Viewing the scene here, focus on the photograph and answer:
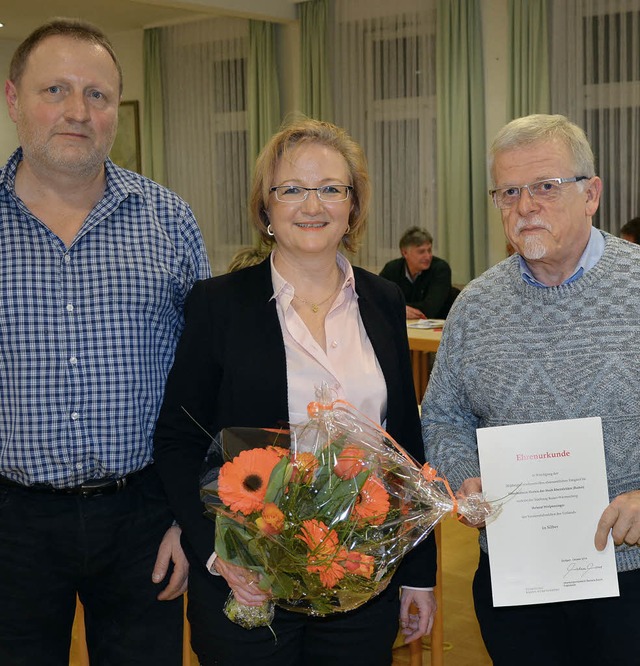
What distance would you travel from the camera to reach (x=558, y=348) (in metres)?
1.89

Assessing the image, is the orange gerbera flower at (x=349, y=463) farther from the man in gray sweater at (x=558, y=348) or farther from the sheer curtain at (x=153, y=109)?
the sheer curtain at (x=153, y=109)

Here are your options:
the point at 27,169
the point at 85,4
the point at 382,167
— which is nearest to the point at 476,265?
the point at 382,167

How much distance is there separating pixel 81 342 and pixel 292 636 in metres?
0.83

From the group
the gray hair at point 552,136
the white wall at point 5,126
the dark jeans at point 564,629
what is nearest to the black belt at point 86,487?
the dark jeans at point 564,629

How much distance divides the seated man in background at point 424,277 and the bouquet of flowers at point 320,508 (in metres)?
5.56

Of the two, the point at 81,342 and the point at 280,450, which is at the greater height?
the point at 81,342

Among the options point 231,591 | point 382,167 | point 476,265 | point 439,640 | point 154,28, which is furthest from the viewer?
point 154,28

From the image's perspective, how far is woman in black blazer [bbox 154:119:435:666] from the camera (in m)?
1.87

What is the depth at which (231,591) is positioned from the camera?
1.82 meters

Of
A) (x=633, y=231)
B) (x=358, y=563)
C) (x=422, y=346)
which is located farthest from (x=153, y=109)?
(x=358, y=563)

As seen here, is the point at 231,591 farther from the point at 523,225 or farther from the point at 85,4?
the point at 85,4

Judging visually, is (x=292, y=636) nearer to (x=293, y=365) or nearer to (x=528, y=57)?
(x=293, y=365)

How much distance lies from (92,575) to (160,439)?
1.30ft
